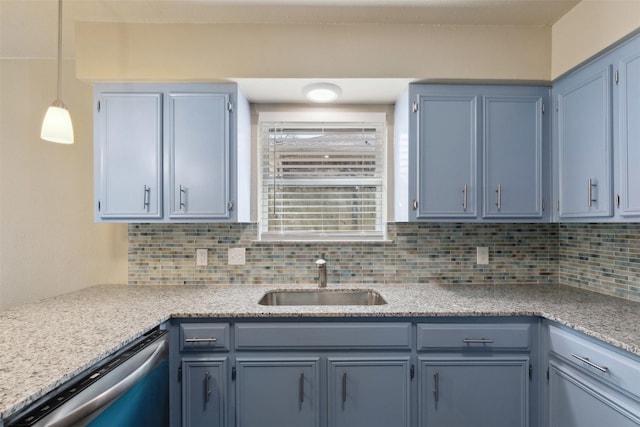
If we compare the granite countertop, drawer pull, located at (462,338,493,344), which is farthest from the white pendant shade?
drawer pull, located at (462,338,493,344)

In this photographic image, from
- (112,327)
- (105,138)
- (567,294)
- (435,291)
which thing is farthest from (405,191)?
(105,138)

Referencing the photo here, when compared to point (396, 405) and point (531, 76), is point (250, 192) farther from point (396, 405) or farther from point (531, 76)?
point (531, 76)

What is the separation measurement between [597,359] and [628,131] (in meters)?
0.98

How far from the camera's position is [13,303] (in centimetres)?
219

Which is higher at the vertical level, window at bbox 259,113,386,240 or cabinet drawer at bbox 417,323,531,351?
window at bbox 259,113,386,240

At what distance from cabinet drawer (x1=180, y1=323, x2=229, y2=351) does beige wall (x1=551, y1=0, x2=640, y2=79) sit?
7.28ft

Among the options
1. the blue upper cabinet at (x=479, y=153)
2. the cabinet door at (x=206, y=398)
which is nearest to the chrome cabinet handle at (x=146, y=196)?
the cabinet door at (x=206, y=398)

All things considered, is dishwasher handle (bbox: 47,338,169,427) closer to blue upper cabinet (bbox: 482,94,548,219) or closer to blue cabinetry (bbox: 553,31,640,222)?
blue upper cabinet (bbox: 482,94,548,219)

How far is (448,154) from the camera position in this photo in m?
1.87

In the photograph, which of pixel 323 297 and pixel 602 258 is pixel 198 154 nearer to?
pixel 323 297

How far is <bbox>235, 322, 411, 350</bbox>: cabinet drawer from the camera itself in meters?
1.55

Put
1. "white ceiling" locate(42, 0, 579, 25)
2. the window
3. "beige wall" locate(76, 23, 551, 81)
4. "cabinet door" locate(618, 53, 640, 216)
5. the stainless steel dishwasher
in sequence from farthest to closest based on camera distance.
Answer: the window
"beige wall" locate(76, 23, 551, 81)
"white ceiling" locate(42, 0, 579, 25)
"cabinet door" locate(618, 53, 640, 216)
the stainless steel dishwasher

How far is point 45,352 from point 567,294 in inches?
96.7

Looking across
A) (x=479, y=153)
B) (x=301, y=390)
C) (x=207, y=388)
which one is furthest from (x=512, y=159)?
(x=207, y=388)
